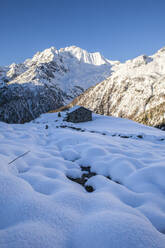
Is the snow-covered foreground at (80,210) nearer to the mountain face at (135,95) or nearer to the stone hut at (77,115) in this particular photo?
the stone hut at (77,115)

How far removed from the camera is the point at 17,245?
1302 mm

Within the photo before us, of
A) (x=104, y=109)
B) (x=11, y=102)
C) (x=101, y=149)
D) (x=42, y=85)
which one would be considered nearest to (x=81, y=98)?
(x=104, y=109)

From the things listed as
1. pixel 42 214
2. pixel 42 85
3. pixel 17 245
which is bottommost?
pixel 42 214

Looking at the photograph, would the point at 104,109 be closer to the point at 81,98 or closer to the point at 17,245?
the point at 81,98

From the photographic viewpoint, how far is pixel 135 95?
109000 millimetres

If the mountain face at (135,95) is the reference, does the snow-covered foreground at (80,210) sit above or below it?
below

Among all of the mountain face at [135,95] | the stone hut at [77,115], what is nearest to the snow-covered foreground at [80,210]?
the stone hut at [77,115]

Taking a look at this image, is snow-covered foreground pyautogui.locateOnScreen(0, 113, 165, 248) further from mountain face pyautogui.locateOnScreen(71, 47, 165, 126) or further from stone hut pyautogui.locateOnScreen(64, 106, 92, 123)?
mountain face pyautogui.locateOnScreen(71, 47, 165, 126)

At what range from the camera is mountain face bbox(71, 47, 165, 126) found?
3698 inches

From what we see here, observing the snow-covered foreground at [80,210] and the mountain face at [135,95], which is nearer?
the snow-covered foreground at [80,210]

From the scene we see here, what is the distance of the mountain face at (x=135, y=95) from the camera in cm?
9394

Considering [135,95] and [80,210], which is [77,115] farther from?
[135,95]

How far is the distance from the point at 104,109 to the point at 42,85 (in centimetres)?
6767

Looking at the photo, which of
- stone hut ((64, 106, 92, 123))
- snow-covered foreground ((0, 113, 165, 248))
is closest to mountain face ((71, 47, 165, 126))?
stone hut ((64, 106, 92, 123))
